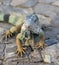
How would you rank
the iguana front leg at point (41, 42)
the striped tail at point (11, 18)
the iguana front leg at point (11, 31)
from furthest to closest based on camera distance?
the striped tail at point (11, 18)
the iguana front leg at point (11, 31)
the iguana front leg at point (41, 42)

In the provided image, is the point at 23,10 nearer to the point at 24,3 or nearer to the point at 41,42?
the point at 24,3

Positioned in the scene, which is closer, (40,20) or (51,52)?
(51,52)

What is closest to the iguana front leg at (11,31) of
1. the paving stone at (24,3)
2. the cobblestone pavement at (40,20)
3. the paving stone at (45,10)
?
the cobblestone pavement at (40,20)

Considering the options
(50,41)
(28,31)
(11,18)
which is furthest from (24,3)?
(28,31)

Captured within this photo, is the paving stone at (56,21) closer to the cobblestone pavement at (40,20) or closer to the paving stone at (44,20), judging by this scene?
the cobblestone pavement at (40,20)

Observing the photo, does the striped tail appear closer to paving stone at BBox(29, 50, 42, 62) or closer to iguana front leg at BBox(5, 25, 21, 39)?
iguana front leg at BBox(5, 25, 21, 39)

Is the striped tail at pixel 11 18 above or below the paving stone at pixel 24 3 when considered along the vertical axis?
above

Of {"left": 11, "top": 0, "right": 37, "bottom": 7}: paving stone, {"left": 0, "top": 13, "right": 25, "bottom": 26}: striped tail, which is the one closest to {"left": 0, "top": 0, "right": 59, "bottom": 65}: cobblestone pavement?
{"left": 11, "top": 0, "right": 37, "bottom": 7}: paving stone

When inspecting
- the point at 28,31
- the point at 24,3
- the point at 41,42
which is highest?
the point at 28,31
